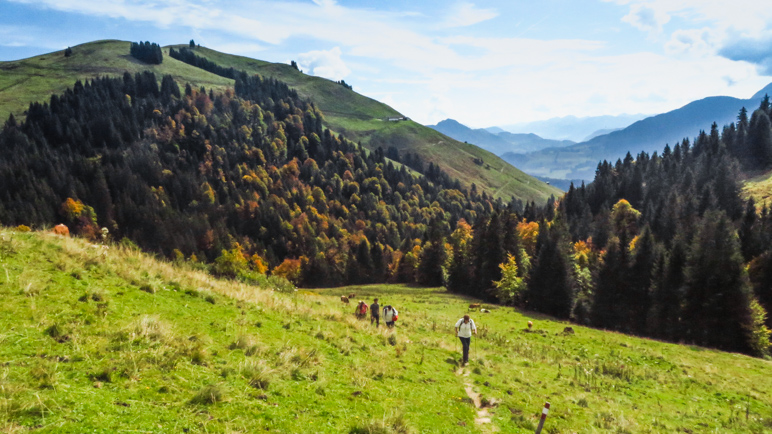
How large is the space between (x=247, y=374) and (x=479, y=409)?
8.12 meters

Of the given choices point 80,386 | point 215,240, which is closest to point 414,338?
point 80,386

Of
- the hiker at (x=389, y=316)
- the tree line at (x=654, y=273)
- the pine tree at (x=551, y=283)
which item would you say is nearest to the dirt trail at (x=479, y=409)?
the hiker at (x=389, y=316)

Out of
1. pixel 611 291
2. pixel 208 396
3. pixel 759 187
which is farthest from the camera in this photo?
pixel 759 187

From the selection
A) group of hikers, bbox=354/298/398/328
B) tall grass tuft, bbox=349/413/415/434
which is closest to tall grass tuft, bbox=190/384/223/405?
tall grass tuft, bbox=349/413/415/434

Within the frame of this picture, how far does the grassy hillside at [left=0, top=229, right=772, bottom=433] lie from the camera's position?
25.9ft

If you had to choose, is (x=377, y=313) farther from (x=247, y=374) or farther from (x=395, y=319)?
(x=247, y=374)

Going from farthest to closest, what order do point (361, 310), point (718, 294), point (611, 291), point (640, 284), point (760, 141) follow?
1. point (760, 141)
2. point (611, 291)
3. point (640, 284)
4. point (718, 294)
5. point (361, 310)

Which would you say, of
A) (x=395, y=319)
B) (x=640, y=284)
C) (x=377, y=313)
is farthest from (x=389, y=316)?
(x=640, y=284)

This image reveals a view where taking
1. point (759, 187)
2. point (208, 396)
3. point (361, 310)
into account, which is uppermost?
point (759, 187)

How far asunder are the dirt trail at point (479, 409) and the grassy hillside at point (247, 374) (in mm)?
90

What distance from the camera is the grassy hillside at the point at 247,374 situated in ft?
25.9

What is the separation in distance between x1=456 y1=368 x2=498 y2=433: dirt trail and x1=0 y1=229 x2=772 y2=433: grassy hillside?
90mm

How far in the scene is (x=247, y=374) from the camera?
10461mm

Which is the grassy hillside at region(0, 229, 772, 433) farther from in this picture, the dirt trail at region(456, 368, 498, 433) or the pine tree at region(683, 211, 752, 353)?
the pine tree at region(683, 211, 752, 353)
